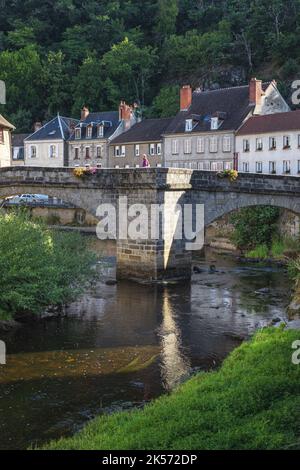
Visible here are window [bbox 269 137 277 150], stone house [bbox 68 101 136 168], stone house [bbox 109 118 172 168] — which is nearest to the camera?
window [bbox 269 137 277 150]

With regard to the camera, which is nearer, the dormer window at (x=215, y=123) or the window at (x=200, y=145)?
the dormer window at (x=215, y=123)

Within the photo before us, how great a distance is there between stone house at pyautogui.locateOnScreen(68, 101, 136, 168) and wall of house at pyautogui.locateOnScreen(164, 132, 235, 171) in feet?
27.5

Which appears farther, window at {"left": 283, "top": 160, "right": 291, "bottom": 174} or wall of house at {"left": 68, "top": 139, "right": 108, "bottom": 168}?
wall of house at {"left": 68, "top": 139, "right": 108, "bottom": 168}

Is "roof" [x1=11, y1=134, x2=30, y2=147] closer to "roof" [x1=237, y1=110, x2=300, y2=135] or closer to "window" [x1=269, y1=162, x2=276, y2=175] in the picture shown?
"roof" [x1=237, y1=110, x2=300, y2=135]

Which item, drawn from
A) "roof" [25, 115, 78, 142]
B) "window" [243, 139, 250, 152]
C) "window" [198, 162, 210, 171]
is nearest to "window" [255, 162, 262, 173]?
"window" [243, 139, 250, 152]

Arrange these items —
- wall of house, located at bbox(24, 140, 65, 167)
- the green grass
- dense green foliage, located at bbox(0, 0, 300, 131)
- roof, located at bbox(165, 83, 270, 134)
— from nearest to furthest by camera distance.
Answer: the green grass
roof, located at bbox(165, 83, 270, 134)
wall of house, located at bbox(24, 140, 65, 167)
dense green foliage, located at bbox(0, 0, 300, 131)

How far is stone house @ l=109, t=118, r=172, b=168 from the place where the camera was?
191 ft

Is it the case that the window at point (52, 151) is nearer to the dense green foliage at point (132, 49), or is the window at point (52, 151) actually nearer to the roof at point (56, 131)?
the roof at point (56, 131)

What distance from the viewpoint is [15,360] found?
47.9 feet

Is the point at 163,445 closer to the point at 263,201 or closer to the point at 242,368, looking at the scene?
the point at 242,368

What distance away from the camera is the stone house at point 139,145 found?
58.3 m

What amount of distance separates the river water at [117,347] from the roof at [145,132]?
112ft

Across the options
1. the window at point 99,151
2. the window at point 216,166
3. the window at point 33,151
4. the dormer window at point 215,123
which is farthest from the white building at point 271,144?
the window at point 33,151
